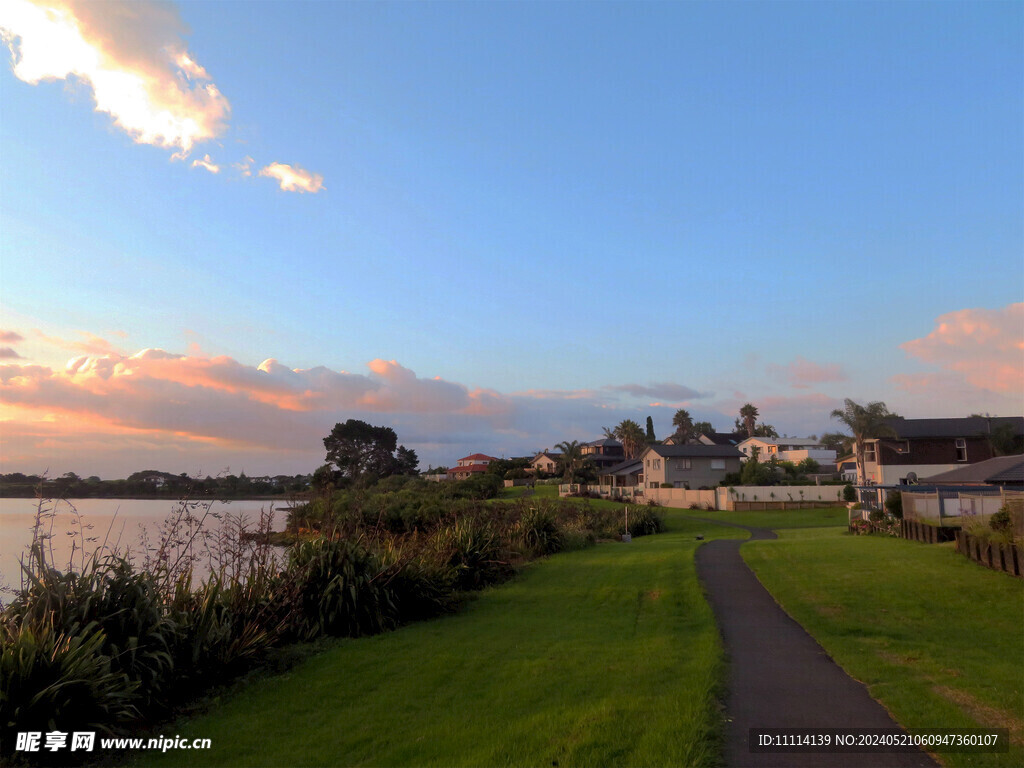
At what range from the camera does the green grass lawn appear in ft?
123

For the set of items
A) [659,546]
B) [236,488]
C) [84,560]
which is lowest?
[659,546]

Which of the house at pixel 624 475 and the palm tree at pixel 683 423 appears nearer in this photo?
the house at pixel 624 475

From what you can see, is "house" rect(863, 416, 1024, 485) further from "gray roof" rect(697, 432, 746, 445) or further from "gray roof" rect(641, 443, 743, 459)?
"gray roof" rect(697, 432, 746, 445)

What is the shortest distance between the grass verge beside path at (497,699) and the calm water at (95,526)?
2.73 metres

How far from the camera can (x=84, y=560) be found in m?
7.94

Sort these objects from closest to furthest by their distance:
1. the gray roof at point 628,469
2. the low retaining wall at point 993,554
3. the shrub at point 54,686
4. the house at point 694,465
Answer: the shrub at point 54,686 → the low retaining wall at point 993,554 → the house at point 694,465 → the gray roof at point 628,469

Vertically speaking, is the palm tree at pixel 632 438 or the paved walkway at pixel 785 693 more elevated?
the palm tree at pixel 632 438

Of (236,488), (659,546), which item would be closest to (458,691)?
(236,488)

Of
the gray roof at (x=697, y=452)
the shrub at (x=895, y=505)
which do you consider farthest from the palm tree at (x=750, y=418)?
the shrub at (x=895, y=505)

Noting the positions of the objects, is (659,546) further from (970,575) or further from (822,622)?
(822,622)

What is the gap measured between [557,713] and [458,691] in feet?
4.95

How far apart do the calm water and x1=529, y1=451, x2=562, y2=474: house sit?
87.7 metres

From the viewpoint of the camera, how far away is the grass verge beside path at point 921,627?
6441mm

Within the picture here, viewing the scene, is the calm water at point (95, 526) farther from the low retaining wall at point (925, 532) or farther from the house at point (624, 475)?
the house at point (624, 475)
